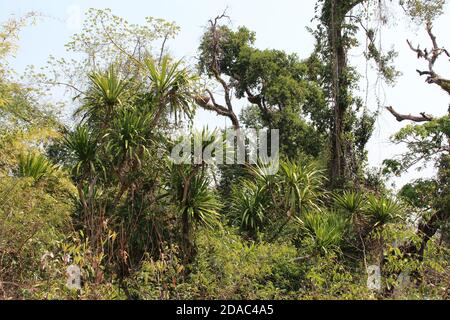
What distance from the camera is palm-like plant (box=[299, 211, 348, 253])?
25.3 feet

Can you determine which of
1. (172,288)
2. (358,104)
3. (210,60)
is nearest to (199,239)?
(172,288)

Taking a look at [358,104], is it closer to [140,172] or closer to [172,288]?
[140,172]

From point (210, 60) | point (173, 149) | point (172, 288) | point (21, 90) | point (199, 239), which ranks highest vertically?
point (210, 60)

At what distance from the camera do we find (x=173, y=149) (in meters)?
7.52

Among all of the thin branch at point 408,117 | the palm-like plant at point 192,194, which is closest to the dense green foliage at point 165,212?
the palm-like plant at point 192,194

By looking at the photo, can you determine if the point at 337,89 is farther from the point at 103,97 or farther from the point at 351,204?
the point at 103,97

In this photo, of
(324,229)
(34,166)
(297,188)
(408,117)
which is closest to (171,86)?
(34,166)

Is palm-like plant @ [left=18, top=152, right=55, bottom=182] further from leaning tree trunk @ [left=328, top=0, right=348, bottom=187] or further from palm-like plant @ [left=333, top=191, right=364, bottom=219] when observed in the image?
leaning tree trunk @ [left=328, top=0, right=348, bottom=187]

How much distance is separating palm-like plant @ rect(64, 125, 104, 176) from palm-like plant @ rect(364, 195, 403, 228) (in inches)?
140

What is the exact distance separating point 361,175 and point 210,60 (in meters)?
4.25

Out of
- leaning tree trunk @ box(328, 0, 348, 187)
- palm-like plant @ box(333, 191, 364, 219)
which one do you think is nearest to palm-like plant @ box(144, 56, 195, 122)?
palm-like plant @ box(333, 191, 364, 219)

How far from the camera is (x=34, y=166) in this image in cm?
735

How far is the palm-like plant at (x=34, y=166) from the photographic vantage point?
730 centimetres

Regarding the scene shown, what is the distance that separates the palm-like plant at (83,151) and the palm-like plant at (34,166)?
0.33 meters
